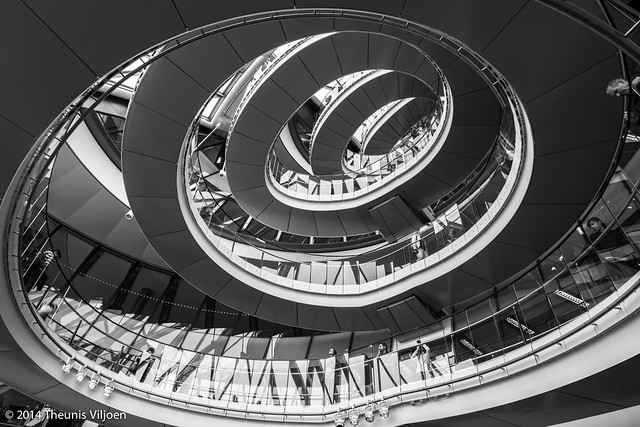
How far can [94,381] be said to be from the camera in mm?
7309

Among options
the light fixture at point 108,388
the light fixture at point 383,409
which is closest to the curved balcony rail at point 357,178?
the light fixture at point 383,409

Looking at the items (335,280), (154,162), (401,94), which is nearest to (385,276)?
(335,280)

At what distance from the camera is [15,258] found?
4.93 metres

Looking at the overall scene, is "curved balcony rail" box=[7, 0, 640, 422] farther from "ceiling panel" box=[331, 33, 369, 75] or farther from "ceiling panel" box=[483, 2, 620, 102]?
"ceiling panel" box=[331, 33, 369, 75]

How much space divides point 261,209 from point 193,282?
3178 millimetres

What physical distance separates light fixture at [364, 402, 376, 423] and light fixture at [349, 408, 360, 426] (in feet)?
0.52

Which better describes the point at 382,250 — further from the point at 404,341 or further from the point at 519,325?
the point at 519,325

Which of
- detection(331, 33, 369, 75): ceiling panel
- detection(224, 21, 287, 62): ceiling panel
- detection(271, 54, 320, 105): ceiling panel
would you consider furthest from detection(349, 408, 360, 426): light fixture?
detection(331, 33, 369, 75): ceiling panel

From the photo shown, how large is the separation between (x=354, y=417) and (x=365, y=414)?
23cm

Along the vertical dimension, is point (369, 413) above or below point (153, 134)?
below

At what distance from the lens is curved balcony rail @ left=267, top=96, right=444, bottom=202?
1189 centimetres

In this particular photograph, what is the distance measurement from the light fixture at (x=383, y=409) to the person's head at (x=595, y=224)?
14.5 ft

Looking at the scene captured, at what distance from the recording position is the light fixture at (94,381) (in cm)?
725

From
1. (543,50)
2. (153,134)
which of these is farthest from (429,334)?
(153,134)
